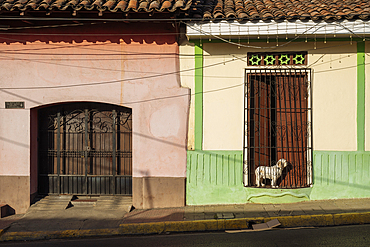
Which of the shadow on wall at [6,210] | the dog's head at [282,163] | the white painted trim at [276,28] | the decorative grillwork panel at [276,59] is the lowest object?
the shadow on wall at [6,210]

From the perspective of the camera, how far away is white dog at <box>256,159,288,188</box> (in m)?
7.55

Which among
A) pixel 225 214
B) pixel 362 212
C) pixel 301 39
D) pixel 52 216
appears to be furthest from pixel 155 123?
pixel 362 212

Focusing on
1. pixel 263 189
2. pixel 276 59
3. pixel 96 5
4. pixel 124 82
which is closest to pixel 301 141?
pixel 263 189

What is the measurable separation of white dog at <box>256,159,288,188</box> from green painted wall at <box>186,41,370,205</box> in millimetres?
225

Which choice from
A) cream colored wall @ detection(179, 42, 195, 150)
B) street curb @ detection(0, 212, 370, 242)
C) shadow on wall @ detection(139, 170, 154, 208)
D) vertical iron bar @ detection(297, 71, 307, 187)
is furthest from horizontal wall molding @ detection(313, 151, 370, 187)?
shadow on wall @ detection(139, 170, 154, 208)

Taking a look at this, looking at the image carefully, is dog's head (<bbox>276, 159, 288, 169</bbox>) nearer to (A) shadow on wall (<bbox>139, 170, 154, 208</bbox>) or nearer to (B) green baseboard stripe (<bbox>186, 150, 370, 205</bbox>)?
(B) green baseboard stripe (<bbox>186, 150, 370, 205</bbox>)

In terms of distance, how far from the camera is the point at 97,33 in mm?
7660

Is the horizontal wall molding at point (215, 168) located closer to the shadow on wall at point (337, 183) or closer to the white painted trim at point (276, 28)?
the shadow on wall at point (337, 183)

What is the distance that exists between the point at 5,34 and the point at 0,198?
3.48 m

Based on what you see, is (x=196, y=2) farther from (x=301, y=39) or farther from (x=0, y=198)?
(x=0, y=198)

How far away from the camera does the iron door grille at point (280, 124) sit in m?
7.66

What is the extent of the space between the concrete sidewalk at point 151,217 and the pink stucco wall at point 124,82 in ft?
3.11

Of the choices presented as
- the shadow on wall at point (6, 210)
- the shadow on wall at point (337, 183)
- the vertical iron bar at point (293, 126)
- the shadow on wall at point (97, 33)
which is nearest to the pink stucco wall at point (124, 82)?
the shadow on wall at point (97, 33)

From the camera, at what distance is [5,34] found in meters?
7.73
